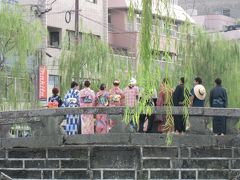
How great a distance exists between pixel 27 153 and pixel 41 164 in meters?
0.33

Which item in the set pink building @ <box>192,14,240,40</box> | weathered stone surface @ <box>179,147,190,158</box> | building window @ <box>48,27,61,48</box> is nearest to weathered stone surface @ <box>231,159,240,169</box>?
weathered stone surface @ <box>179,147,190,158</box>

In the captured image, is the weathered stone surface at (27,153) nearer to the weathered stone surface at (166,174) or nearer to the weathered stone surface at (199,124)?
the weathered stone surface at (166,174)

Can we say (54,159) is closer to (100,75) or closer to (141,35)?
(141,35)

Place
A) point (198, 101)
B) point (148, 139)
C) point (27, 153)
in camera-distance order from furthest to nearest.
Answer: point (198, 101)
point (27, 153)
point (148, 139)

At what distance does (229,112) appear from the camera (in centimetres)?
1048

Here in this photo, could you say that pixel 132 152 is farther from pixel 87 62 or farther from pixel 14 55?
pixel 87 62

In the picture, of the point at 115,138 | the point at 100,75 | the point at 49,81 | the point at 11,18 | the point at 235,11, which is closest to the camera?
the point at 115,138

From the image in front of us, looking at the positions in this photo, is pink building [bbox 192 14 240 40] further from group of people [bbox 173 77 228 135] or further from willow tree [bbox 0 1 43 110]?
group of people [bbox 173 77 228 135]

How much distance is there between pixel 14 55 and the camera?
758 inches

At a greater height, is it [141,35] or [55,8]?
[55,8]

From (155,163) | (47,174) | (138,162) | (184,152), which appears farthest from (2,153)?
(184,152)

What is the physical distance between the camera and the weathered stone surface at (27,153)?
1080cm

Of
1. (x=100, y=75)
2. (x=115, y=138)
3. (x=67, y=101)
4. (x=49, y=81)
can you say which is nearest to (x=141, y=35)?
(x=115, y=138)

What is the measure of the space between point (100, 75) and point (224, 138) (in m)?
14.4
